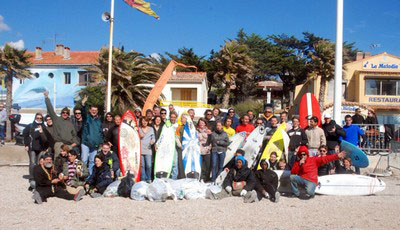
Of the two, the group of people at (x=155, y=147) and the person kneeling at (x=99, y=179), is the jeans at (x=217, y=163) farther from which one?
the person kneeling at (x=99, y=179)

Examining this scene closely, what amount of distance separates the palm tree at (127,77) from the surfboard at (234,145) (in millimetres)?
12560

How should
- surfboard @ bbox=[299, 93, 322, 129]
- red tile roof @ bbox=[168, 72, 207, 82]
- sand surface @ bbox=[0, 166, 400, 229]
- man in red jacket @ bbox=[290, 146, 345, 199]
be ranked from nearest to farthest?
sand surface @ bbox=[0, 166, 400, 229] → man in red jacket @ bbox=[290, 146, 345, 199] → surfboard @ bbox=[299, 93, 322, 129] → red tile roof @ bbox=[168, 72, 207, 82]

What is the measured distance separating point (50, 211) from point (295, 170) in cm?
464

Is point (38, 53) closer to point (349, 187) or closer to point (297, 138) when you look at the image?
point (297, 138)

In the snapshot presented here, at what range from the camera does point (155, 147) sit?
7.99 meters

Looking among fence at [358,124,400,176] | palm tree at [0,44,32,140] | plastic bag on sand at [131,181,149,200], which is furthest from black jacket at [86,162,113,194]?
palm tree at [0,44,32,140]

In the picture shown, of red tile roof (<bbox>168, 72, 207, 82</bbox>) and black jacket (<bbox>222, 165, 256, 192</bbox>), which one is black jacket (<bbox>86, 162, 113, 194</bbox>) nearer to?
black jacket (<bbox>222, 165, 256, 192</bbox>)

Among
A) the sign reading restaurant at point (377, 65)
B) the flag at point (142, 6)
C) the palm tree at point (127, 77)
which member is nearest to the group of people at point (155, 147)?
the flag at point (142, 6)

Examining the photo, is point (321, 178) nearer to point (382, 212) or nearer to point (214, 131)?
point (382, 212)

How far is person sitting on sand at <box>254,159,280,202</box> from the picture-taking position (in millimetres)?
7008

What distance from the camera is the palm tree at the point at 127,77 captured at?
1997 cm

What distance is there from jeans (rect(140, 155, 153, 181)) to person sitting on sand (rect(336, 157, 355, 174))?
4.16m

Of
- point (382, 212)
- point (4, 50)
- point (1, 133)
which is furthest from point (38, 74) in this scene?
point (382, 212)

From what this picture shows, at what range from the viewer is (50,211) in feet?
19.5
